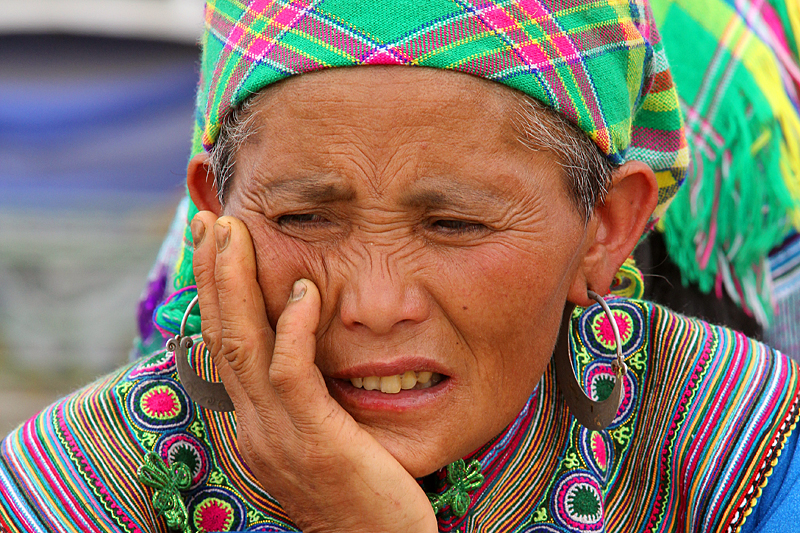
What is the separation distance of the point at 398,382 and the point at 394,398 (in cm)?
4

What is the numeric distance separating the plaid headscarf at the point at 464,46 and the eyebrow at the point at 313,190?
0.24 metres

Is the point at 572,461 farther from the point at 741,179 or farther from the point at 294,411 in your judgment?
the point at 741,179

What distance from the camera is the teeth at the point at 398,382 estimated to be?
2004mm

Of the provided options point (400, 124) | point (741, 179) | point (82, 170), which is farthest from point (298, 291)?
point (82, 170)

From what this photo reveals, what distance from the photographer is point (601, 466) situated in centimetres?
247

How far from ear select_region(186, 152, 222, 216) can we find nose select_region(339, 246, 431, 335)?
58 centimetres

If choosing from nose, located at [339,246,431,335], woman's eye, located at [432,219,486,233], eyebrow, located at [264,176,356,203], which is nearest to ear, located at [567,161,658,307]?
woman's eye, located at [432,219,486,233]

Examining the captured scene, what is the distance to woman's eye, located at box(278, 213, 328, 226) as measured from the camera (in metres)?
2.01

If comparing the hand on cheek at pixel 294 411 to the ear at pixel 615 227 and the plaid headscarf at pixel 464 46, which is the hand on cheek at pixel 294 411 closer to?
the plaid headscarf at pixel 464 46

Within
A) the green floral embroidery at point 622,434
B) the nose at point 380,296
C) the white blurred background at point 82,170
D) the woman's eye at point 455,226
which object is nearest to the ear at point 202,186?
the nose at point 380,296

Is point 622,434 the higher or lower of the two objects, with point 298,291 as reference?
lower

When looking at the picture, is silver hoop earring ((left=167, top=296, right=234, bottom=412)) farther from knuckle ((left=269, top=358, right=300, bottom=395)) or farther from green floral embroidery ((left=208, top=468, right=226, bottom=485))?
knuckle ((left=269, top=358, right=300, bottom=395))

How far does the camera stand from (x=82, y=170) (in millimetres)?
7691

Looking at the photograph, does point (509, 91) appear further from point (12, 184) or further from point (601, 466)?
point (12, 184)
